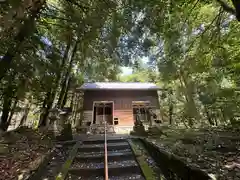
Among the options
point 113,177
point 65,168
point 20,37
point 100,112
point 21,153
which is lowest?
point 113,177

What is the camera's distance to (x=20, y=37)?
16.1 feet

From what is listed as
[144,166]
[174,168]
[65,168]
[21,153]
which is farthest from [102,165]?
[21,153]

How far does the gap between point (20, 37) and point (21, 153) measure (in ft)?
11.1

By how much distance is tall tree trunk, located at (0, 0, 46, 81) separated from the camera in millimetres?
4582

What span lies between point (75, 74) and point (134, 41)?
6.66 m

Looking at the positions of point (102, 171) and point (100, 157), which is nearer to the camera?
point (102, 171)

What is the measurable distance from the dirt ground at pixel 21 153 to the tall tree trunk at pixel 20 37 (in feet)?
6.90

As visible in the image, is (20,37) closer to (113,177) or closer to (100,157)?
(100,157)

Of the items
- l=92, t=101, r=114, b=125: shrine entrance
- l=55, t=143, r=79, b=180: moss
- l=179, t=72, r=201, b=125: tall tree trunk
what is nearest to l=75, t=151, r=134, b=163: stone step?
l=55, t=143, r=79, b=180: moss

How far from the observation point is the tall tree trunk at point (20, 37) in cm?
458

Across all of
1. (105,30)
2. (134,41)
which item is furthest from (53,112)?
(134,41)

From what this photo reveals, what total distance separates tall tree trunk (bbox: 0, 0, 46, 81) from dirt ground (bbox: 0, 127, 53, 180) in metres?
2.10

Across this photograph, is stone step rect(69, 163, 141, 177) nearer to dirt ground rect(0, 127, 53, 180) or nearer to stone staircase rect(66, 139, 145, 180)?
stone staircase rect(66, 139, 145, 180)

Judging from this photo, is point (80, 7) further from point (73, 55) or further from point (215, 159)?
point (215, 159)
